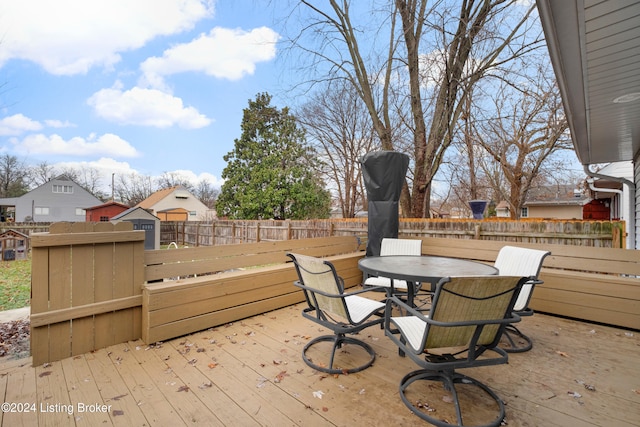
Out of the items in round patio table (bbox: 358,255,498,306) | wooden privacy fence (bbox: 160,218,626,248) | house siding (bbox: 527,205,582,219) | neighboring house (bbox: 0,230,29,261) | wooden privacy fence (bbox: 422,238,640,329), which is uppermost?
house siding (bbox: 527,205,582,219)

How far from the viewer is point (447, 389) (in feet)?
6.46

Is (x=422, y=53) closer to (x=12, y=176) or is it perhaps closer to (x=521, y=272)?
(x=521, y=272)

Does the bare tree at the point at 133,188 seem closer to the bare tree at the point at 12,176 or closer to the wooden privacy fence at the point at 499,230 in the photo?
the bare tree at the point at 12,176

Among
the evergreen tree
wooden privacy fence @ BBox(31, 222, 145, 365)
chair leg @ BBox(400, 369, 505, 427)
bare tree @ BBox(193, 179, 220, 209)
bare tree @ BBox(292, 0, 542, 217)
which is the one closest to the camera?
chair leg @ BBox(400, 369, 505, 427)

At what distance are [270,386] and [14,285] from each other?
7.73 metres

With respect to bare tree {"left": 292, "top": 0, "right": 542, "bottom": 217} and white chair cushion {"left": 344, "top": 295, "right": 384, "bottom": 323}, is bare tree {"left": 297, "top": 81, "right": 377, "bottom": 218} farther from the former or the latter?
white chair cushion {"left": 344, "top": 295, "right": 384, "bottom": 323}

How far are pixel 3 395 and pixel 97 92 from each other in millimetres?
22121

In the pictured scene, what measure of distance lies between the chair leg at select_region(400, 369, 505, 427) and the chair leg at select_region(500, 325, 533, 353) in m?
0.88

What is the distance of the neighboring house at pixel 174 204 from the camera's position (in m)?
23.1

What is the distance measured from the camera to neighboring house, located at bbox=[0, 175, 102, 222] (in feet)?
71.5

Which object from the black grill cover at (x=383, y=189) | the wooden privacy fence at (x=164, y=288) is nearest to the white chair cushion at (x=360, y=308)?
the wooden privacy fence at (x=164, y=288)

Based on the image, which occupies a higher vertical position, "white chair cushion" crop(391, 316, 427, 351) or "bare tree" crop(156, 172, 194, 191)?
"bare tree" crop(156, 172, 194, 191)

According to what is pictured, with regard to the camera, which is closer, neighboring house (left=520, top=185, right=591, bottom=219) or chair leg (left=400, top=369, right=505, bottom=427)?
chair leg (left=400, top=369, right=505, bottom=427)

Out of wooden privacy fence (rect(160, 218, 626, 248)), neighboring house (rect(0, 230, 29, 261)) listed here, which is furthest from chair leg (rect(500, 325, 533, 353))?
neighboring house (rect(0, 230, 29, 261))
